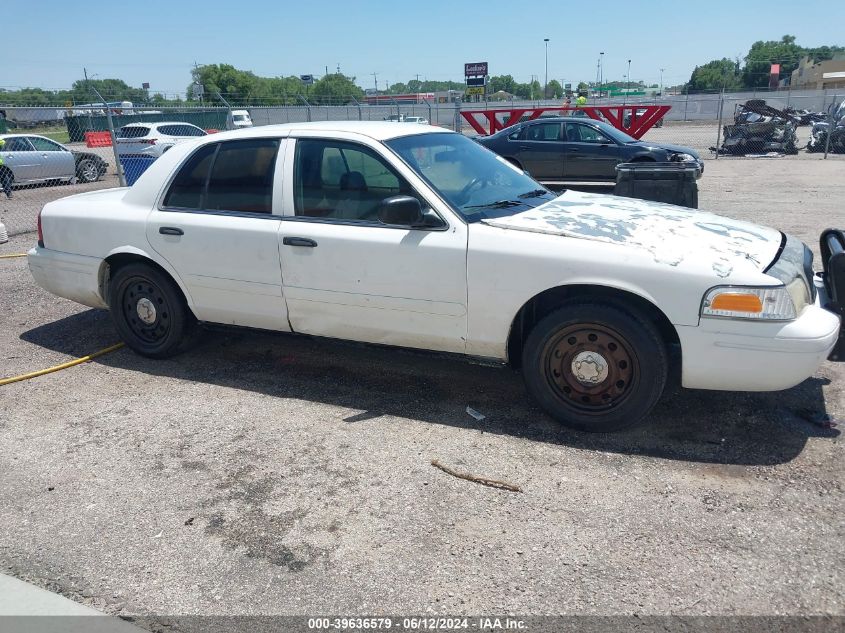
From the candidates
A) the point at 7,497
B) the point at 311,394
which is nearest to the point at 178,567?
the point at 7,497

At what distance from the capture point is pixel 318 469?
3586 millimetres

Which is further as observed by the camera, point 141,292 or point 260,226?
point 141,292

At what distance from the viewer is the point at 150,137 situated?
19250mm

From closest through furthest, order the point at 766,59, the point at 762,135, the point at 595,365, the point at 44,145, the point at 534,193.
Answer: the point at 595,365
the point at 534,193
the point at 44,145
the point at 762,135
the point at 766,59

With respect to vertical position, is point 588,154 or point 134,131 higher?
point 134,131

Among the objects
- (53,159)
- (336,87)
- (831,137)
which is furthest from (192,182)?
(336,87)

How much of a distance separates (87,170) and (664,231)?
58.7 feet

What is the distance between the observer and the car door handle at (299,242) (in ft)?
14.0

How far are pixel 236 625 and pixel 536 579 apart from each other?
1168mm

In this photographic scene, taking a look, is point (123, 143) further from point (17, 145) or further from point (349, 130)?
point (349, 130)

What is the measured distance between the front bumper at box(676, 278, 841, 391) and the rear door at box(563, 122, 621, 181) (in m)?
11.2

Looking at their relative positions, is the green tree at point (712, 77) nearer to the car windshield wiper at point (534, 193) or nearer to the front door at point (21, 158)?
the front door at point (21, 158)

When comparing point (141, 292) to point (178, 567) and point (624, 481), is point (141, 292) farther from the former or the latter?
point (624, 481)

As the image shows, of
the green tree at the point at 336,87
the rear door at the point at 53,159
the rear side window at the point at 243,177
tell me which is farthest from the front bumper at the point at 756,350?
the green tree at the point at 336,87
